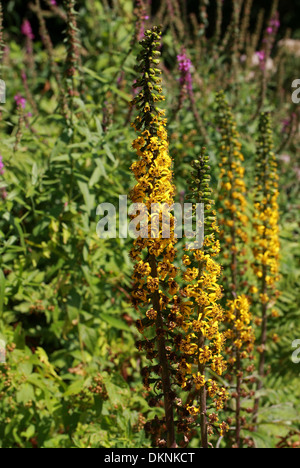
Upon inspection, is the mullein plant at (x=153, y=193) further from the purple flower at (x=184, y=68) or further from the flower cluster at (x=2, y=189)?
the purple flower at (x=184, y=68)

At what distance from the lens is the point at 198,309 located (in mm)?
2508

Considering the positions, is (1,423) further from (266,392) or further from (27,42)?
(27,42)

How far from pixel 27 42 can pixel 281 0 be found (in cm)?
1124

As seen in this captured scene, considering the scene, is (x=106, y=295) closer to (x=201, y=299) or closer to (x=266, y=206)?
(x=266, y=206)

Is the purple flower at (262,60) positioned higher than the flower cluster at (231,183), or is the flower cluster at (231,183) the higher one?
the purple flower at (262,60)

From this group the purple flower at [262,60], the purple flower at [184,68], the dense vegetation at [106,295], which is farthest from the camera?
the purple flower at [262,60]

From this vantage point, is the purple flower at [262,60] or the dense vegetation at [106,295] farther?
the purple flower at [262,60]

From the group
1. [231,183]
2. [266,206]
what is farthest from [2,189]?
[266,206]

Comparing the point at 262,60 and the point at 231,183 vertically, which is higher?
the point at 262,60

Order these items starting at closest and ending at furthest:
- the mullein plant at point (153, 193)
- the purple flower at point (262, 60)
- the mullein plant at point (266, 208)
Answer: the mullein plant at point (153, 193) → the mullein plant at point (266, 208) → the purple flower at point (262, 60)

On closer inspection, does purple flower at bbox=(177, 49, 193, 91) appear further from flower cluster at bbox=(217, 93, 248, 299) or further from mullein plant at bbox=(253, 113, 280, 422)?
mullein plant at bbox=(253, 113, 280, 422)

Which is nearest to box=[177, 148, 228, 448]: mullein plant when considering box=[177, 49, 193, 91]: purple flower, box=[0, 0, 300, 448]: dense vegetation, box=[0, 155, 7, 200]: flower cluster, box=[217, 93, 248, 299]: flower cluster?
box=[0, 0, 300, 448]: dense vegetation

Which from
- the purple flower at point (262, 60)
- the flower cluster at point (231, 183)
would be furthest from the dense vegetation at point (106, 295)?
the purple flower at point (262, 60)

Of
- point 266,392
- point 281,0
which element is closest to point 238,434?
point 266,392
